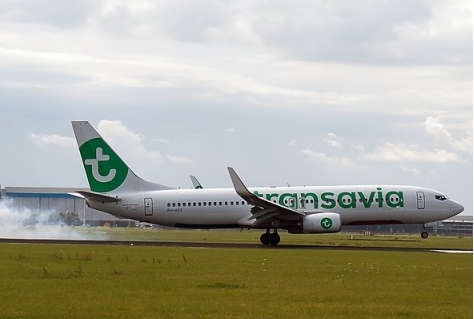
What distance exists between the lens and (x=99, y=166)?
58156 millimetres

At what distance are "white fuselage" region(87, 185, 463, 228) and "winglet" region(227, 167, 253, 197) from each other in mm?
2928

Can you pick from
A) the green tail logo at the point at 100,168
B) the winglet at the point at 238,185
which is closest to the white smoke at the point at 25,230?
the green tail logo at the point at 100,168

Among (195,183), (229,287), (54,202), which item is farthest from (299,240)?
(54,202)

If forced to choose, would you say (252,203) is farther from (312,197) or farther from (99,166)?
(99,166)

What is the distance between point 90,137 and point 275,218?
12464 millimetres

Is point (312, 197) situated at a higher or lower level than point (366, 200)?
higher

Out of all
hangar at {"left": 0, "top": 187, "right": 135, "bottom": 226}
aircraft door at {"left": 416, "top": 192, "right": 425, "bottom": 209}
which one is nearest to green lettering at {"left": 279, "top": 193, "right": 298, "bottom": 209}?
aircraft door at {"left": 416, "top": 192, "right": 425, "bottom": 209}

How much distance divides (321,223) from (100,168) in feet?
45.9

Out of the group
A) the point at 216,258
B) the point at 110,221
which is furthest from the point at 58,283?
the point at 110,221

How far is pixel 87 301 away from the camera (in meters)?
21.3

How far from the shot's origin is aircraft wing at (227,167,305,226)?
53.5m

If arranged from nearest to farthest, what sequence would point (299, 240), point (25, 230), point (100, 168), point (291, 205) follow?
1. point (291, 205)
2. point (100, 168)
3. point (299, 240)
4. point (25, 230)

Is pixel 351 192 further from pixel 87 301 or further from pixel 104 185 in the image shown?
pixel 87 301

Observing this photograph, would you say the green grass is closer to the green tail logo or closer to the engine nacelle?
the engine nacelle
